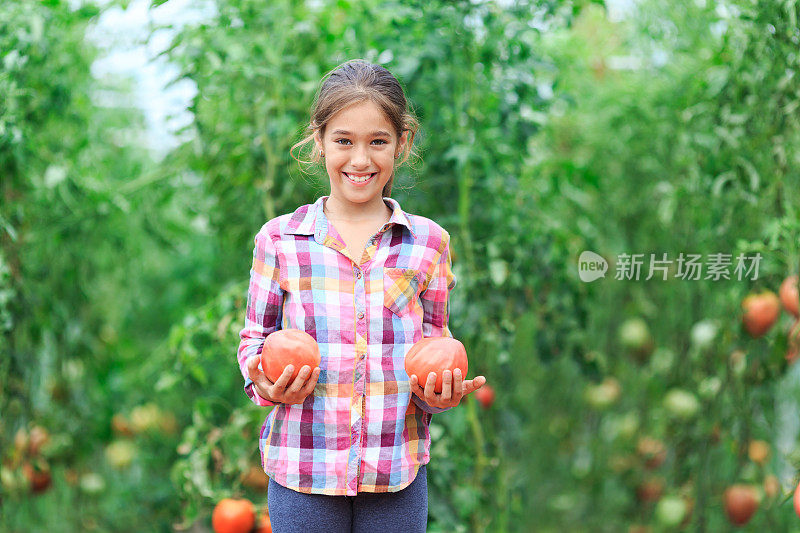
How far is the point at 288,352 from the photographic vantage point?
0.81m

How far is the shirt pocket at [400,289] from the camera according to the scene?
2.89ft

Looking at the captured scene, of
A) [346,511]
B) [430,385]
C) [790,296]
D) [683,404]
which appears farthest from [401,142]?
[683,404]

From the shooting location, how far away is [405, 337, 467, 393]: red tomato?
0.83 meters

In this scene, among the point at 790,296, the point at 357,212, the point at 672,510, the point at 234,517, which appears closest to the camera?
the point at 357,212

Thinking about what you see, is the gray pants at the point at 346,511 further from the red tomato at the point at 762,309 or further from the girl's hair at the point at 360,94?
the red tomato at the point at 762,309

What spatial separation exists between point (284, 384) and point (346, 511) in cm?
18

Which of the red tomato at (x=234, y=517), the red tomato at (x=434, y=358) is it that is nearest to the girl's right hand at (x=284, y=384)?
the red tomato at (x=434, y=358)

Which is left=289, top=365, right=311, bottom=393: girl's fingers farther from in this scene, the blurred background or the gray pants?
the blurred background

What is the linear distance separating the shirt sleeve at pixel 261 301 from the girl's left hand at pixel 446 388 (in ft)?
0.58

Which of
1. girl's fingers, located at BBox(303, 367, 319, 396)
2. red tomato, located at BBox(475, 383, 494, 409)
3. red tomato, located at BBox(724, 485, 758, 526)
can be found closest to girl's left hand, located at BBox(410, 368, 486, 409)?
girl's fingers, located at BBox(303, 367, 319, 396)

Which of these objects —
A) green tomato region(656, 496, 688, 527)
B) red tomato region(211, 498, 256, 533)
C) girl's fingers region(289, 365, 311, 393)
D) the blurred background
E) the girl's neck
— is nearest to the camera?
girl's fingers region(289, 365, 311, 393)

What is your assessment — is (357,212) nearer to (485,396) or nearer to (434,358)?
(434,358)

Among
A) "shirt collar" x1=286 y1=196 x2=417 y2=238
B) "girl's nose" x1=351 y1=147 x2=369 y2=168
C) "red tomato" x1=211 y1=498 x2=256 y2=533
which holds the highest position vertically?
"girl's nose" x1=351 y1=147 x2=369 y2=168

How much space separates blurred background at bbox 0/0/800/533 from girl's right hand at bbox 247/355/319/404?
54 centimetres
